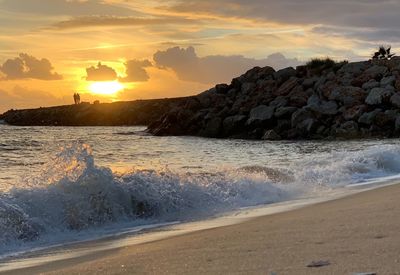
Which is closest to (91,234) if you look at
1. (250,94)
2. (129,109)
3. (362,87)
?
(362,87)

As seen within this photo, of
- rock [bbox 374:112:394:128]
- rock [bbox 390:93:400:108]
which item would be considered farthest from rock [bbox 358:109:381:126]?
rock [bbox 390:93:400:108]

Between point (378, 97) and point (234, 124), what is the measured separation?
9.45 meters

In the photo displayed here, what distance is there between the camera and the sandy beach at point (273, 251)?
4.13 metres

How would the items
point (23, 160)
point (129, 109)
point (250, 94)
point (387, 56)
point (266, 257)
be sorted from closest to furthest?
point (266, 257) → point (23, 160) → point (250, 94) → point (387, 56) → point (129, 109)

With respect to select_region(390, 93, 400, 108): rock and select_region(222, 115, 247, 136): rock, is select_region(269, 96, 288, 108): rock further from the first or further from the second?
select_region(390, 93, 400, 108): rock

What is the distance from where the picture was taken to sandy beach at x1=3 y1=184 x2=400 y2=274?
4.13 metres

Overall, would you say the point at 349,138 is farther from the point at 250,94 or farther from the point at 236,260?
the point at 236,260

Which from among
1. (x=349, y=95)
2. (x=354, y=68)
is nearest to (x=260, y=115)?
(x=349, y=95)

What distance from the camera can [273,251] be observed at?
4750 millimetres

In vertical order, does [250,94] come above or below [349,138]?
above

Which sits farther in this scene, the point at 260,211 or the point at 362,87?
the point at 362,87

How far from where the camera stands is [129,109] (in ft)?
330

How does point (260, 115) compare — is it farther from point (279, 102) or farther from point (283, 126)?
point (283, 126)

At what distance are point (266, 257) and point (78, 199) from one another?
4.77m
